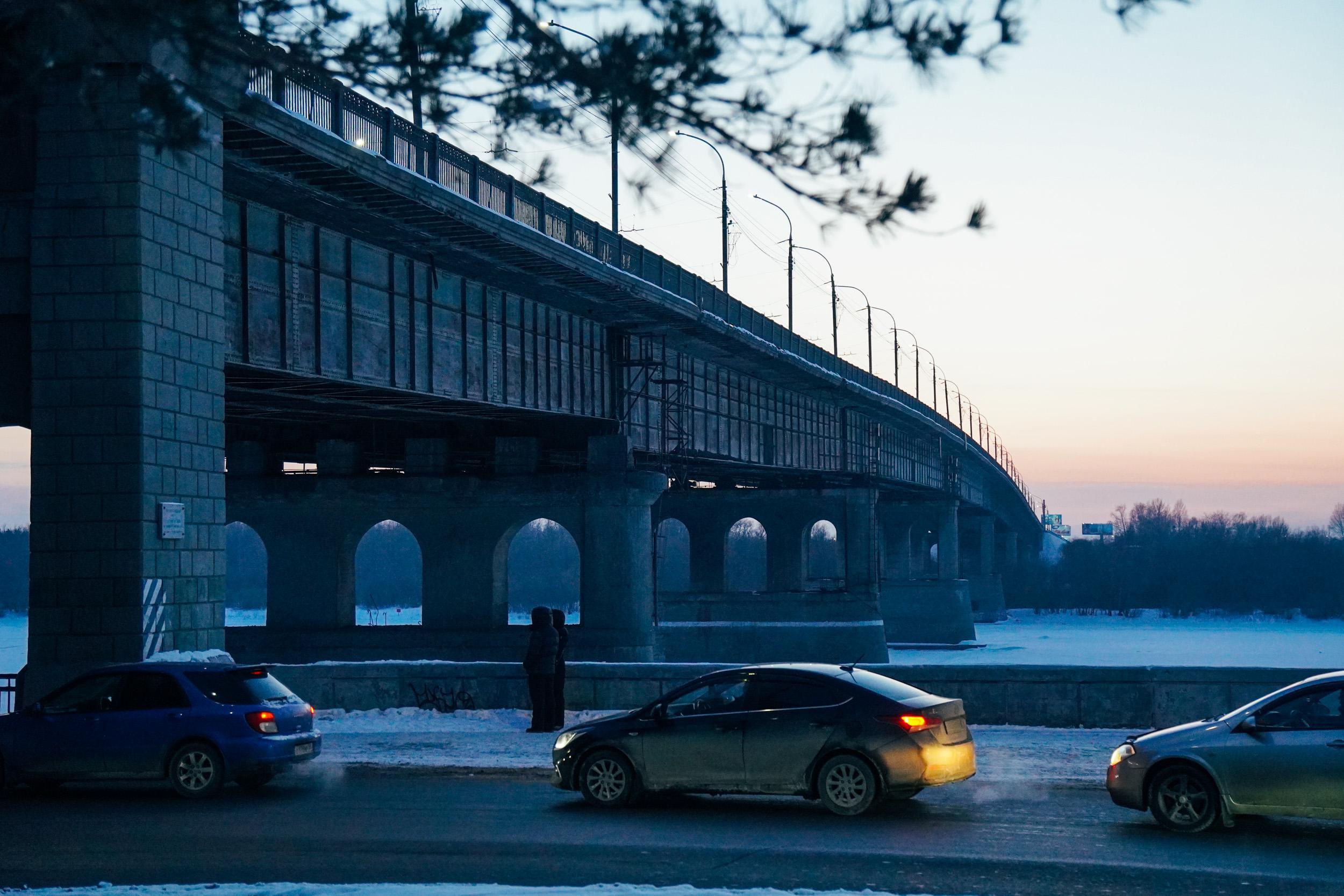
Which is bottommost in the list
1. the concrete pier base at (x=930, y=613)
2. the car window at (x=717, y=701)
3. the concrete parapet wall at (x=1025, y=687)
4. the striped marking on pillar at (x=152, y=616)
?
the concrete pier base at (x=930, y=613)

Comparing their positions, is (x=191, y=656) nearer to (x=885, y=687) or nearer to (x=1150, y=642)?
(x=885, y=687)

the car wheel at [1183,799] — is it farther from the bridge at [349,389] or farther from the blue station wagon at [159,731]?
the bridge at [349,389]

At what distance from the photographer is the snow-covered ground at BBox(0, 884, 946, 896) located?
10.1m

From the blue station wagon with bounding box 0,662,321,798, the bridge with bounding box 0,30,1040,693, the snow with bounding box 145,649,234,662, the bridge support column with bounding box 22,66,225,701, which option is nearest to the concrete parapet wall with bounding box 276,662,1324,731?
the snow with bounding box 145,649,234,662

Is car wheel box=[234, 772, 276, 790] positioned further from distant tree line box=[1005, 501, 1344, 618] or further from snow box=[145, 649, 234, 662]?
distant tree line box=[1005, 501, 1344, 618]

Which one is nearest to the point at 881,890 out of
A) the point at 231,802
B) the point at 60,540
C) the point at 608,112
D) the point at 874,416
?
the point at 608,112

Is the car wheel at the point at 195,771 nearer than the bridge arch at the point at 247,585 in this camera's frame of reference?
Yes

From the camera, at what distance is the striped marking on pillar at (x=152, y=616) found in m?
20.6

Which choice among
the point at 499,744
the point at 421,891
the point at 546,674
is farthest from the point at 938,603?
the point at 421,891

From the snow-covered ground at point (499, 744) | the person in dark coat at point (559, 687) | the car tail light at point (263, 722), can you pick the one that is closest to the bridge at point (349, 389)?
the snow-covered ground at point (499, 744)

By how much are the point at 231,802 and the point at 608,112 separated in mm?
9407

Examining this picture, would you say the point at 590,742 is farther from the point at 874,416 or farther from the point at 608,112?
the point at 874,416

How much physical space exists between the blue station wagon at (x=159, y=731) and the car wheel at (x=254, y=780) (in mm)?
167

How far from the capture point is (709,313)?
41.6 m
